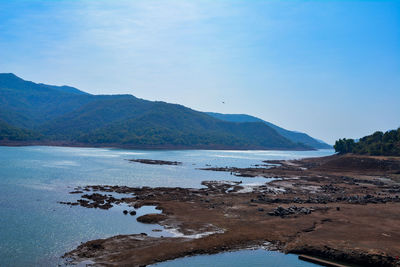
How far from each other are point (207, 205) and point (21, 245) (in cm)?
2267

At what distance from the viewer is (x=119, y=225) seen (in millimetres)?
30750

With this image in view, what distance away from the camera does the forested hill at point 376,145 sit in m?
100

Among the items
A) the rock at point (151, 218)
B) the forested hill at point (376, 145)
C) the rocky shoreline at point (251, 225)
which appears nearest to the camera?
the rocky shoreline at point (251, 225)

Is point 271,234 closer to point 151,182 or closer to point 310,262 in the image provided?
point 310,262

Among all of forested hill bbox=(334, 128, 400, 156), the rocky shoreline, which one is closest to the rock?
the rocky shoreline

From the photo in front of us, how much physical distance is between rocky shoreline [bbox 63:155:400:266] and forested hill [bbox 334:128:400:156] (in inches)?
2159

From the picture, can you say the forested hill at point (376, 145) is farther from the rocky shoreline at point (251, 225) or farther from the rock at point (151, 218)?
the rock at point (151, 218)

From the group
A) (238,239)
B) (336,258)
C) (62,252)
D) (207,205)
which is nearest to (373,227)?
(336,258)

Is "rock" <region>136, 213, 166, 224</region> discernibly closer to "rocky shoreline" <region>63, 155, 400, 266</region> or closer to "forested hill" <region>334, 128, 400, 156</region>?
"rocky shoreline" <region>63, 155, 400, 266</region>

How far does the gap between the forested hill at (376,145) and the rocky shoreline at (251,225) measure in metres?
54.8

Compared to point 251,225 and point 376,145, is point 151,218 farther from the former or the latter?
point 376,145

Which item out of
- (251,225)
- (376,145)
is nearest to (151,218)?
(251,225)

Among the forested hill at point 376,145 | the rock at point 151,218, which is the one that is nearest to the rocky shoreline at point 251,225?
the rock at point 151,218

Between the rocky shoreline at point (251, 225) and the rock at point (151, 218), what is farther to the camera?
the rock at point (151, 218)
